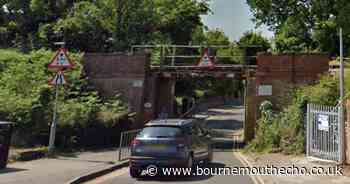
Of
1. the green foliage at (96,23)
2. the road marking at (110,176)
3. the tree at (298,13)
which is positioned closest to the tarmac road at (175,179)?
the road marking at (110,176)

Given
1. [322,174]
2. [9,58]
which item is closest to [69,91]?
[9,58]

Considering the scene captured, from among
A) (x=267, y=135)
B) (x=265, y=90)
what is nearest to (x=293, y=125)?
(x=267, y=135)

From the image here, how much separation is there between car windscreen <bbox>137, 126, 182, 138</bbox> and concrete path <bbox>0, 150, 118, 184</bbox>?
1.96 meters

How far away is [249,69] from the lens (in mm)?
29062

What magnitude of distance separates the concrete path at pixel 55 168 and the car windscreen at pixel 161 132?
1958 millimetres

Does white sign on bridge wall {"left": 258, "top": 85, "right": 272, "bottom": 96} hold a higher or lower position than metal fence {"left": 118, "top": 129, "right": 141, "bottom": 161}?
higher

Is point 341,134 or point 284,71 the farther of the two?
point 284,71

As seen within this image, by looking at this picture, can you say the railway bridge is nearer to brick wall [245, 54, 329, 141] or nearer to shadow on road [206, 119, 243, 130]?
brick wall [245, 54, 329, 141]

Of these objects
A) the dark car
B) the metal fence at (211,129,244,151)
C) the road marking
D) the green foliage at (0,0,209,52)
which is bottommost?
the metal fence at (211,129,244,151)

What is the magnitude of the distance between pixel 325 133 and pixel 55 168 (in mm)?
8824

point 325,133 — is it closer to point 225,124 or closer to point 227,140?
point 227,140

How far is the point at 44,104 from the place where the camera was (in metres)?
22.5

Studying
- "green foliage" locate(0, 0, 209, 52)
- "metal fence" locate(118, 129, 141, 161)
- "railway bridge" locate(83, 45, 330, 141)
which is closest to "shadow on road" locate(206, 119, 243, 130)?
"green foliage" locate(0, 0, 209, 52)

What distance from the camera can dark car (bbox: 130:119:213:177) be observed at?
552 inches
